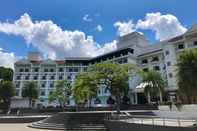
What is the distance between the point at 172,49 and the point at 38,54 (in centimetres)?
6256

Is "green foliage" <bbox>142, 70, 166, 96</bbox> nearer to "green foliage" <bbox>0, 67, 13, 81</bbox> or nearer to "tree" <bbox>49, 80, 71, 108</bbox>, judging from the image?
"tree" <bbox>49, 80, 71, 108</bbox>

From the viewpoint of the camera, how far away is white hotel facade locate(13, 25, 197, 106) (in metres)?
61.0

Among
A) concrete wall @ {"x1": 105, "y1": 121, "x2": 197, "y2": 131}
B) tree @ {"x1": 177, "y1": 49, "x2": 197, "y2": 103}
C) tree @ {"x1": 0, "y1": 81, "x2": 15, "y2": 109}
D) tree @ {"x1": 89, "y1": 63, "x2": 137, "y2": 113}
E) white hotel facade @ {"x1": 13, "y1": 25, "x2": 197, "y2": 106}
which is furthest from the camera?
tree @ {"x1": 0, "y1": 81, "x2": 15, "y2": 109}

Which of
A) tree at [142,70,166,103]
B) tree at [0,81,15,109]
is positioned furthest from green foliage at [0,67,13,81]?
tree at [142,70,166,103]

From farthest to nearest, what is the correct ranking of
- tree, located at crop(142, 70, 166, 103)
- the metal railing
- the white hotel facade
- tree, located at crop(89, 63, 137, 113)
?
the white hotel facade, tree, located at crop(142, 70, 166, 103), tree, located at crop(89, 63, 137, 113), the metal railing

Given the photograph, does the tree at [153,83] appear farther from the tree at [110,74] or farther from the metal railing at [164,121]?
the metal railing at [164,121]

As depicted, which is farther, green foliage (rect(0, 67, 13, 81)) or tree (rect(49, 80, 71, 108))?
green foliage (rect(0, 67, 13, 81))

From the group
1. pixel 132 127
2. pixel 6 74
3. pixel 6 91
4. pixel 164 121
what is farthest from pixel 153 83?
pixel 6 74

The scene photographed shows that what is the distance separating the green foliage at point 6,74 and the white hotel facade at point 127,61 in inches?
143

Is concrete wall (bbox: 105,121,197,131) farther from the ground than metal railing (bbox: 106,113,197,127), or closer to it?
closer to it

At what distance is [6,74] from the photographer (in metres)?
95.1

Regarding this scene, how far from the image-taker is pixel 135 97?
7212cm

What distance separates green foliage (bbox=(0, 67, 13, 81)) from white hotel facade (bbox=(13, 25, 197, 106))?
3.64m

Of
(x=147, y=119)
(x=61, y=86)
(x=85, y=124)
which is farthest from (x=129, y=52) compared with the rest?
(x=147, y=119)
